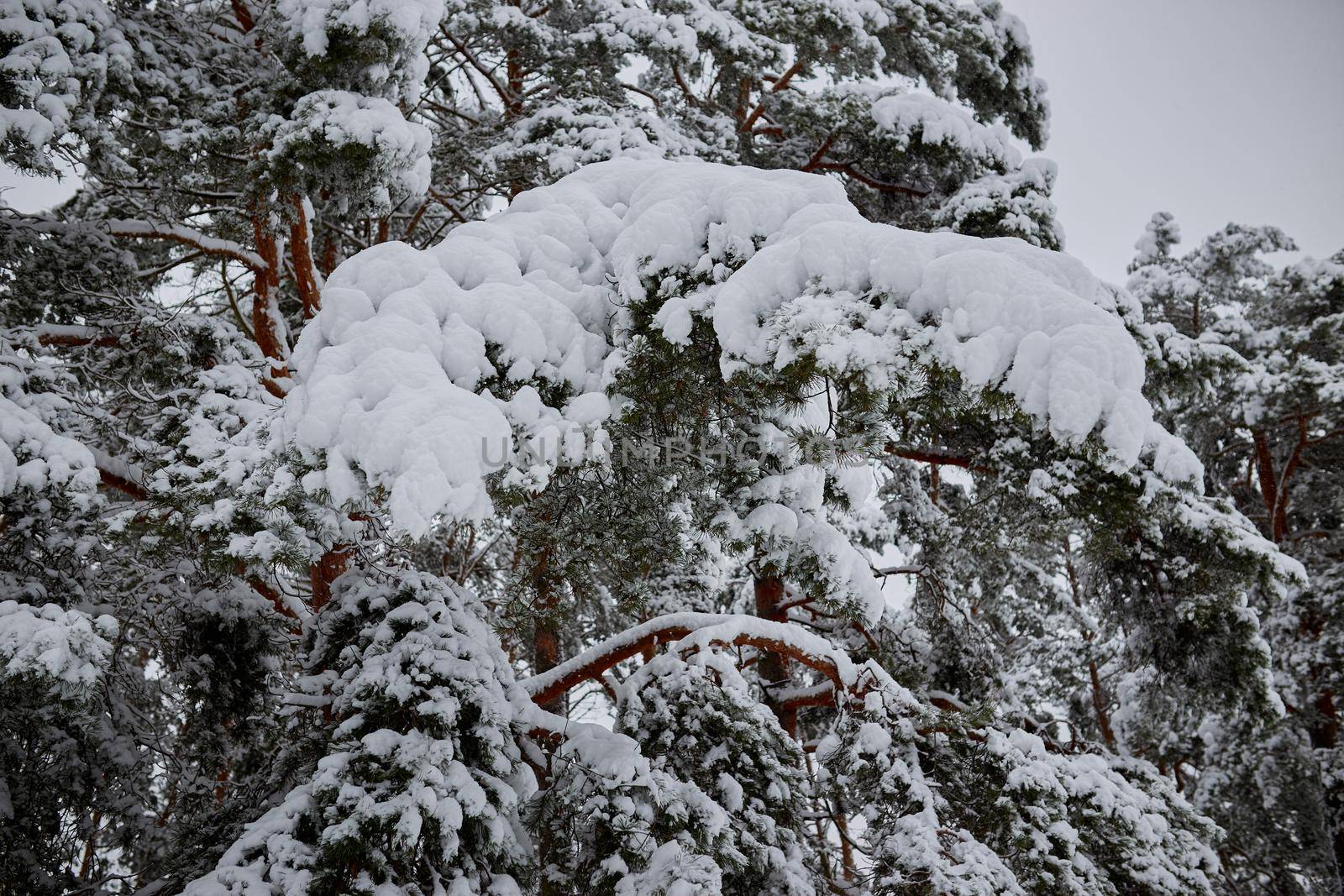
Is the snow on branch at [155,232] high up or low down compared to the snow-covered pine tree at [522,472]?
up

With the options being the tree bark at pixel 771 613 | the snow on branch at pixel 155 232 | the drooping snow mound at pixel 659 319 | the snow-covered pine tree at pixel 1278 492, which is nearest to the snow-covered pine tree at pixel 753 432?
the drooping snow mound at pixel 659 319

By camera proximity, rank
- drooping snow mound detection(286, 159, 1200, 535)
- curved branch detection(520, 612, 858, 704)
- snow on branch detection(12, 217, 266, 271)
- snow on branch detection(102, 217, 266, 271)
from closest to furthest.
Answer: drooping snow mound detection(286, 159, 1200, 535) < curved branch detection(520, 612, 858, 704) < snow on branch detection(12, 217, 266, 271) < snow on branch detection(102, 217, 266, 271)

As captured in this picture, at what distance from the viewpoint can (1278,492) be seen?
8539 millimetres

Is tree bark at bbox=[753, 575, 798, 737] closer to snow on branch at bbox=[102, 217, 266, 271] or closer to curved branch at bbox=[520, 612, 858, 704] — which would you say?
curved branch at bbox=[520, 612, 858, 704]

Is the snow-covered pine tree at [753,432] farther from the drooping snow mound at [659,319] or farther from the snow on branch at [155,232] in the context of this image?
the snow on branch at [155,232]

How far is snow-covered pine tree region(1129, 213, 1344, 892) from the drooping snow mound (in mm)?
5978

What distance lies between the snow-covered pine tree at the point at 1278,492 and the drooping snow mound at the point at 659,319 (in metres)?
5.98

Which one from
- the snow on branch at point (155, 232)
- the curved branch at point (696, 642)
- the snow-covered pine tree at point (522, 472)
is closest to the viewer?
the snow-covered pine tree at point (522, 472)

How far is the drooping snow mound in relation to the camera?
6.10 feet

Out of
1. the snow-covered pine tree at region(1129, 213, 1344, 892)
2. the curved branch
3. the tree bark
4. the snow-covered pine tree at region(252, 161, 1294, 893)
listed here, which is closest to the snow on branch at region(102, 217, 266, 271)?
the snow-covered pine tree at region(252, 161, 1294, 893)

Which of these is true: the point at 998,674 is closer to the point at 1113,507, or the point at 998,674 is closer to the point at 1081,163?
the point at 1113,507

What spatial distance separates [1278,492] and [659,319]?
30.8 feet

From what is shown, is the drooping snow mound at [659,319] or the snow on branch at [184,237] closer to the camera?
the drooping snow mound at [659,319]

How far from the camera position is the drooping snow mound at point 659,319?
1858 mm
